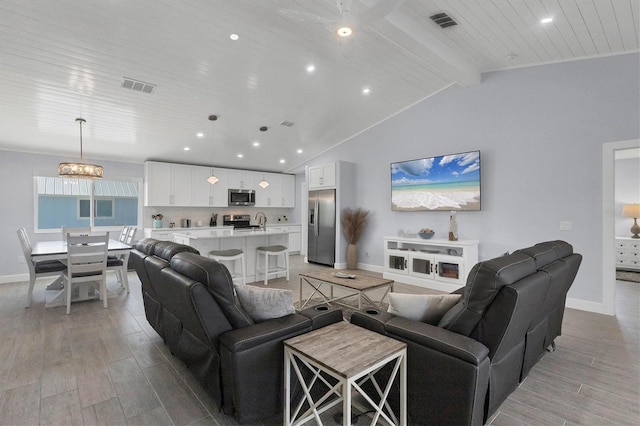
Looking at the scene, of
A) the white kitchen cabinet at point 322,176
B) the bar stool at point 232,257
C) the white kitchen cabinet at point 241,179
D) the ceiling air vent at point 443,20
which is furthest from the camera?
the white kitchen cabinet at point 241,179

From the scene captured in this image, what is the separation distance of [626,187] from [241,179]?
8.96 m

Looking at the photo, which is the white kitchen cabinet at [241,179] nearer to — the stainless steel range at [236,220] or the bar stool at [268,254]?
A: the stainless steel range at [236,220]

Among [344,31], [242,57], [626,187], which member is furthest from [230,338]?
[626,187]

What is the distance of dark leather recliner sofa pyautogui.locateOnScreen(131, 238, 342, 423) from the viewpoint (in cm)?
175

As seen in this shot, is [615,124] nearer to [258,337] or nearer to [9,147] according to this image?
[258,337]

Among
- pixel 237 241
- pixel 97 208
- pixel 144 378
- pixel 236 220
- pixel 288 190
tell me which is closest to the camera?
pixel 144 378

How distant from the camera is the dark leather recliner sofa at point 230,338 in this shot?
1.75 metres

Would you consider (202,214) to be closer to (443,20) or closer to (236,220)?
(236,220)

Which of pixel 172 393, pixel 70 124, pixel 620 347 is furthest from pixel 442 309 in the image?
pixel 70 124

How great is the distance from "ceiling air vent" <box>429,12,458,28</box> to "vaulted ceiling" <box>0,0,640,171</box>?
0.24ft

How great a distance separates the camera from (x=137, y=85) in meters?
4.11

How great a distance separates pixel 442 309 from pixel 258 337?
3.86ft

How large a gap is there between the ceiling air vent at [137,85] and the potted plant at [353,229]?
13.9 feet

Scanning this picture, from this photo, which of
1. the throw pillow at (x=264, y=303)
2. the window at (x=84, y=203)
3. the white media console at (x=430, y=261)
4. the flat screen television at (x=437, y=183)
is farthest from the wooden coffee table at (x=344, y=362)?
the window at (x=84, y=203)
